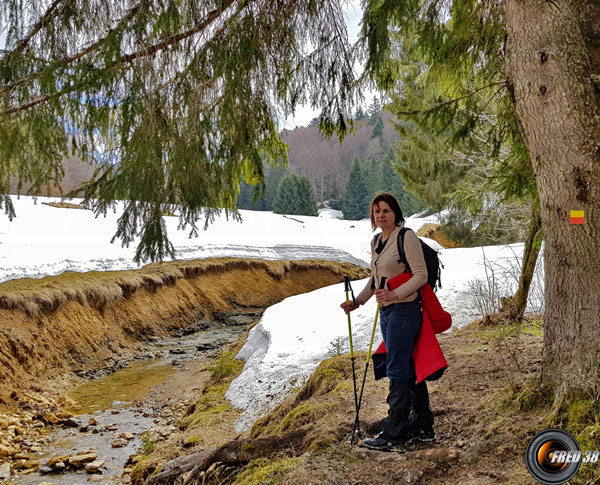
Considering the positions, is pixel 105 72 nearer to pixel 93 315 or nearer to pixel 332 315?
pixel 332 315

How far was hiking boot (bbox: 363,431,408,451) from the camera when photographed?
125 inches

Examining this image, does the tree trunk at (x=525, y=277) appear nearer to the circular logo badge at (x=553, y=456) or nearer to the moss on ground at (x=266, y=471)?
the circular logo badge at (x=553, y=456)

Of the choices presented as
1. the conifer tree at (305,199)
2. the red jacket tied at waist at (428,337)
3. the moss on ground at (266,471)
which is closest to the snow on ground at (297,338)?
the moss on ground at (266,471)

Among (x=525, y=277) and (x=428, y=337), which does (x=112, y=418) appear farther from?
(x=525, y=277)

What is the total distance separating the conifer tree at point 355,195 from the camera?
62.5 meters

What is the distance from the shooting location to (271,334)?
813cm

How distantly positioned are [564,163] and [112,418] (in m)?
6.96

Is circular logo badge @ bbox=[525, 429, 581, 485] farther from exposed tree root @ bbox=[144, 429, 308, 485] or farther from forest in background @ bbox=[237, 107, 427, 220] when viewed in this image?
forest in background @ bbox=[237, 107, 427, 220]

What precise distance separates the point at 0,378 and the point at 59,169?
5.09 meters

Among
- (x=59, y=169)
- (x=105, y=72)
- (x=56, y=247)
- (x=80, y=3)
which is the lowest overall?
(x=56, y=247)

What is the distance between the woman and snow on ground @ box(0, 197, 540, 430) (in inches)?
118

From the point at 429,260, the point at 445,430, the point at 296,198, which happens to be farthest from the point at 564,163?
the point at 296,198

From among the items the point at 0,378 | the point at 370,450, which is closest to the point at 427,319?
the point at 370,450

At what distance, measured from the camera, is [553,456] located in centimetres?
256
